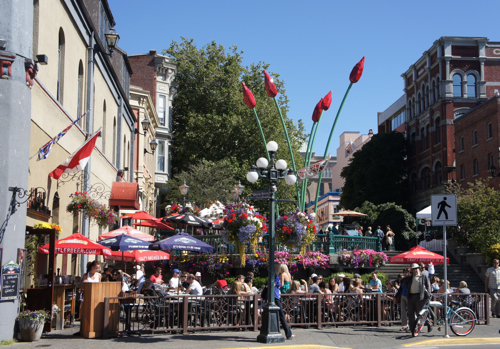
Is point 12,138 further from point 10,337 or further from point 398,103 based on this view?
point 398,103

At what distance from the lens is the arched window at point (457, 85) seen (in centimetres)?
5000

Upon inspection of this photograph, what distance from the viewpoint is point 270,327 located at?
1190 cm

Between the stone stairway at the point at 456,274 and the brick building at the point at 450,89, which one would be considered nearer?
the stone stairway at the point at 456,274

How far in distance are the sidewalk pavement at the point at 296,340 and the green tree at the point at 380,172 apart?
41147 millimetres

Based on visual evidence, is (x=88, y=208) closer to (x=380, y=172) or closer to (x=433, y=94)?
(x=380, y=172)

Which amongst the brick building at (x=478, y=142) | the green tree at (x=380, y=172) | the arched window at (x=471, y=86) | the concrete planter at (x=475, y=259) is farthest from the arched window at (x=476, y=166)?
the concrete planter at (x=475, y=259)

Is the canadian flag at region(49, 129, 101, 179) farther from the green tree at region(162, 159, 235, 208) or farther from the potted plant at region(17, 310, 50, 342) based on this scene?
the green tree at region(162, 159, 235, 208)

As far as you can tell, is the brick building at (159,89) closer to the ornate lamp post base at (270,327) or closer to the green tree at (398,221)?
the green tree at (398,221)


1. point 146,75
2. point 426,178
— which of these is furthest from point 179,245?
point 426,178

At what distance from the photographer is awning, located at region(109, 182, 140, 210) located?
75.7 ft

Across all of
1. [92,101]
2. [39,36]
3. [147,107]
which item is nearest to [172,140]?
[147,107]

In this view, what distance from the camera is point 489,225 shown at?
2709cm

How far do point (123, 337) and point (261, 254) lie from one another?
36.7 ft

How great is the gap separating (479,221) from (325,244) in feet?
27.8
